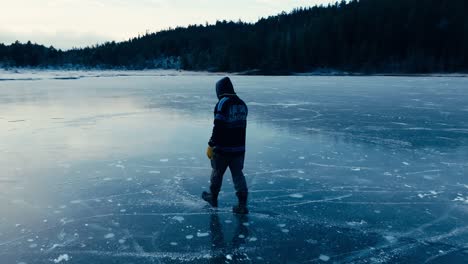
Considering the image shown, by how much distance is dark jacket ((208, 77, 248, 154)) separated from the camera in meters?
4.50

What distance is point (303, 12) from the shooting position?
142250 mm

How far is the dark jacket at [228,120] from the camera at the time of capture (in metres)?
4.50

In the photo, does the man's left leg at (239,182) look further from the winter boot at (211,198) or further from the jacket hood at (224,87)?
the jacket hood at (224,87)

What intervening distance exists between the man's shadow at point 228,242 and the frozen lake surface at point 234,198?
11mm

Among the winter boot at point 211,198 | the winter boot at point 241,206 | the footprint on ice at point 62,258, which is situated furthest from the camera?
the winter boot at point 211,198

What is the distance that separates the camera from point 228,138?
4.65 m

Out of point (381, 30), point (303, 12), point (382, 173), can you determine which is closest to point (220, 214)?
point (382, 173)

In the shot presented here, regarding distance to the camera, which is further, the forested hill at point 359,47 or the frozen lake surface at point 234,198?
the forested hill at point 359,47

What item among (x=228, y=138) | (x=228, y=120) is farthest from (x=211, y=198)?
(x=228, y=120)

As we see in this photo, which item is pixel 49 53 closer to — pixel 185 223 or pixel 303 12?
pixel 303 12

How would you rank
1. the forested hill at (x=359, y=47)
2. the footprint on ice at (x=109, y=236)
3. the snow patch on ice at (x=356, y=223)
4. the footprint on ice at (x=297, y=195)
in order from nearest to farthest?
the footprint on ice at (x=109, y=236), the snow patch on ice at (x=356, y=223), the footprint on ice at (x=297, y=195), the forested hill at (x=359, y=47)

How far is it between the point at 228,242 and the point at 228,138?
1247mm

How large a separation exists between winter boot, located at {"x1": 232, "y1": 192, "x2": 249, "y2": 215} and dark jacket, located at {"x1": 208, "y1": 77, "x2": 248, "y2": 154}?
54 centimetres

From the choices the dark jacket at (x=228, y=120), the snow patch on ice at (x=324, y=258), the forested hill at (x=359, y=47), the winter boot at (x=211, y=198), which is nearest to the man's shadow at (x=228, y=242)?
the winter boot at (x=211, y=198)
